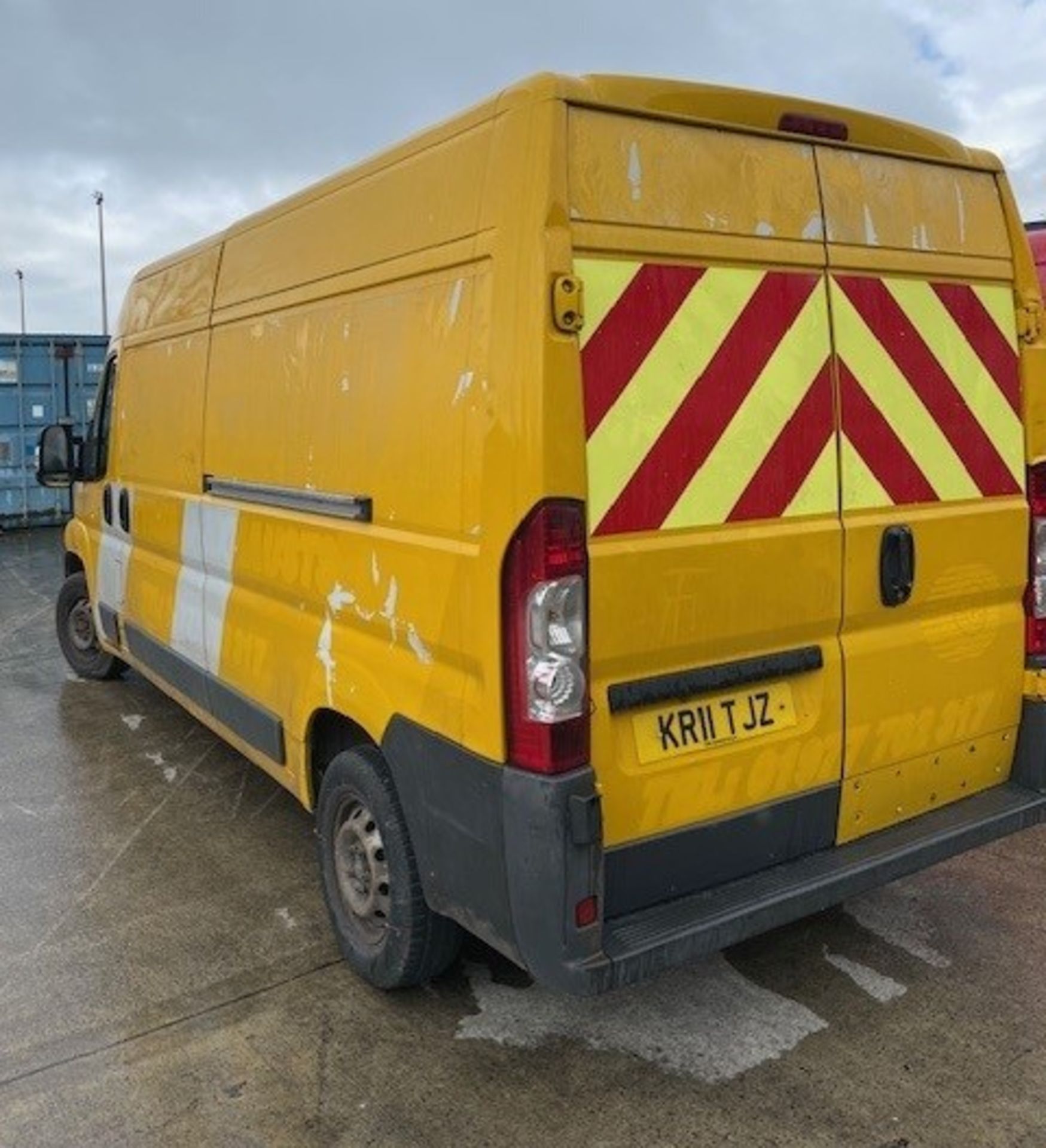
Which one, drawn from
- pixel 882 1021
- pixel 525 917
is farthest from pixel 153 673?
pixel 882 1021

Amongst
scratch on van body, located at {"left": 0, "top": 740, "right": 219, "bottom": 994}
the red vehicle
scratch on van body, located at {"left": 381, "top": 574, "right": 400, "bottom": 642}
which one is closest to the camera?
scratch on van body, located at {"left": 381, "top": 574, "right": 400, "bottom": 642}

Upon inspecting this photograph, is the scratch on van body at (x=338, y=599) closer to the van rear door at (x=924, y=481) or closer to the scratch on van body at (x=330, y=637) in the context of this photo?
the scratch on van body at (x=330, y=637)

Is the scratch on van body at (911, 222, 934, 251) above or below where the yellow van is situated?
above

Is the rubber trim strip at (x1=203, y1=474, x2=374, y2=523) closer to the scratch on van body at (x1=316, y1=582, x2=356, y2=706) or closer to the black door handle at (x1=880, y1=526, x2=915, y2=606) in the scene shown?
the scratch on van body at (x1=316, y1=582, x2=356, y2=706)

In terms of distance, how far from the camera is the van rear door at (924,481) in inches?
115

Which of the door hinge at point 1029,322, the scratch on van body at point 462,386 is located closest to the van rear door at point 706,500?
the scratch on van body at point 462,386

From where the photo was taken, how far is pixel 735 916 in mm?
2650

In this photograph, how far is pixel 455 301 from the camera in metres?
2.63

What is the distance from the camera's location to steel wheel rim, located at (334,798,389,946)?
3156 millimetres

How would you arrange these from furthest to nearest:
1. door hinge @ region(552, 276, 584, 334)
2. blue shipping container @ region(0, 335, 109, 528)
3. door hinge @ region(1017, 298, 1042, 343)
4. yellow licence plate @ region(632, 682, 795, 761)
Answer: blue shipping container @ region(0, 335, 109, 528) → door hinge @ region(1017, 298, 1042, 343) → yellow licence plate @ region(632, 682, 795, 761) → door hinge @ region(552, 276, 584, 334)

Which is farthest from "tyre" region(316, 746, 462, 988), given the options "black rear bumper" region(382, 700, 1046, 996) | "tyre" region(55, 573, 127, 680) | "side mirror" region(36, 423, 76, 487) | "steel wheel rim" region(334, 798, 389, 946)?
"tyre" region(55, 573, 127, 680)

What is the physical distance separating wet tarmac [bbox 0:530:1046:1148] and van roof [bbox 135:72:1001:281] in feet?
8.06

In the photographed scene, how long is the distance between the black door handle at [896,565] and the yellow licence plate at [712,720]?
439mm

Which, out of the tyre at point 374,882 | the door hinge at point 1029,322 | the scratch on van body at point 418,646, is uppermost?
the door hinge at point 1029,322
